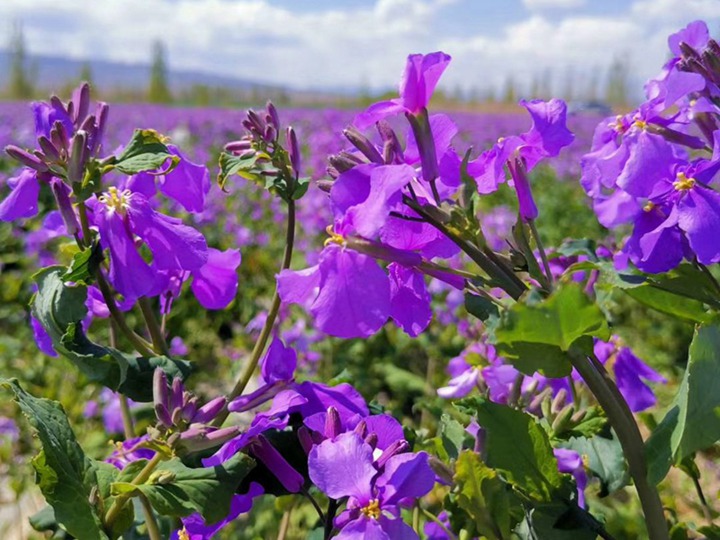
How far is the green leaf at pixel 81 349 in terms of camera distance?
84cm

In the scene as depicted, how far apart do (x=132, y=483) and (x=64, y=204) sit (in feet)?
1.11


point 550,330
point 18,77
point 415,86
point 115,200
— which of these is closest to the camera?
point 550,330

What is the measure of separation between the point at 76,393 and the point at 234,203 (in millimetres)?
3591

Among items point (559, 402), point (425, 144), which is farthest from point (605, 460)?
point (425, 144)

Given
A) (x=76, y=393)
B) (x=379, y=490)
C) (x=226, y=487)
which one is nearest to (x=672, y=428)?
(x=379, y=490)

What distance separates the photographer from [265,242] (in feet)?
17.3

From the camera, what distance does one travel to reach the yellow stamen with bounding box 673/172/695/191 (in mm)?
906

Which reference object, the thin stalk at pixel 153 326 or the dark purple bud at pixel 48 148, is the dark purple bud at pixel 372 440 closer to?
the thin stalk at pixel 153 326

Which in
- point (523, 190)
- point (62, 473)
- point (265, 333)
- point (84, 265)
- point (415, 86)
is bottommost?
point (62, 473)

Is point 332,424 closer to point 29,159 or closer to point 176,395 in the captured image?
point 176,395

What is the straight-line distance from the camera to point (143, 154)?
0.84 m

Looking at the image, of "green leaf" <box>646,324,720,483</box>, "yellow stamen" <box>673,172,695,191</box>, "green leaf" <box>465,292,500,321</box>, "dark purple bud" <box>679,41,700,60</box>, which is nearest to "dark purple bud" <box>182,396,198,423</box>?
"green leaf" <box>465,292,500,321</box>

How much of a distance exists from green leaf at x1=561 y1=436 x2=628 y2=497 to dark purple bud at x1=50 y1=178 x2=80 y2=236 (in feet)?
2.35

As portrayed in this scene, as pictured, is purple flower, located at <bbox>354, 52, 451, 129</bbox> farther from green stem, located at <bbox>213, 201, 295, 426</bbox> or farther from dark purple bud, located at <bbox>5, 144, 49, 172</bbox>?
dark purple bud, located at <bbox>5, 144, 49, 172</bbox>
